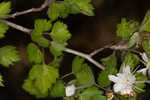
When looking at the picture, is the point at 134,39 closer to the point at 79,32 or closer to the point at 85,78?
the point at 85,78

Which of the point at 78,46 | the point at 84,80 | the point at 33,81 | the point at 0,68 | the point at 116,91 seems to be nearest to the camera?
the point at 116,91

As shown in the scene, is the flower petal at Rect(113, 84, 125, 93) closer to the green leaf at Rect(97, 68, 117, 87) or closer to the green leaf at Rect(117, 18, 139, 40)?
the green leaf at Rect(97, 68, 117, 87)

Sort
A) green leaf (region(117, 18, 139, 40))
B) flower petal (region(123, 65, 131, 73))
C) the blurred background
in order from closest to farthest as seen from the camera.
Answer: flower petal (region(123, 65, 131, 73))
green leaf (region(117, 18, 139, 40))
the blurred background

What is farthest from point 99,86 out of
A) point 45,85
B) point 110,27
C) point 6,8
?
point 110,27

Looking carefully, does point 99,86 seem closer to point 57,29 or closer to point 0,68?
point 57,29

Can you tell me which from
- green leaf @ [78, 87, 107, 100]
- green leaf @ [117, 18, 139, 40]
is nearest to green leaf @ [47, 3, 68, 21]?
green leaf @ [117, 18, 139, 40]

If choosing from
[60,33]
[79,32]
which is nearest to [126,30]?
[60,33]
